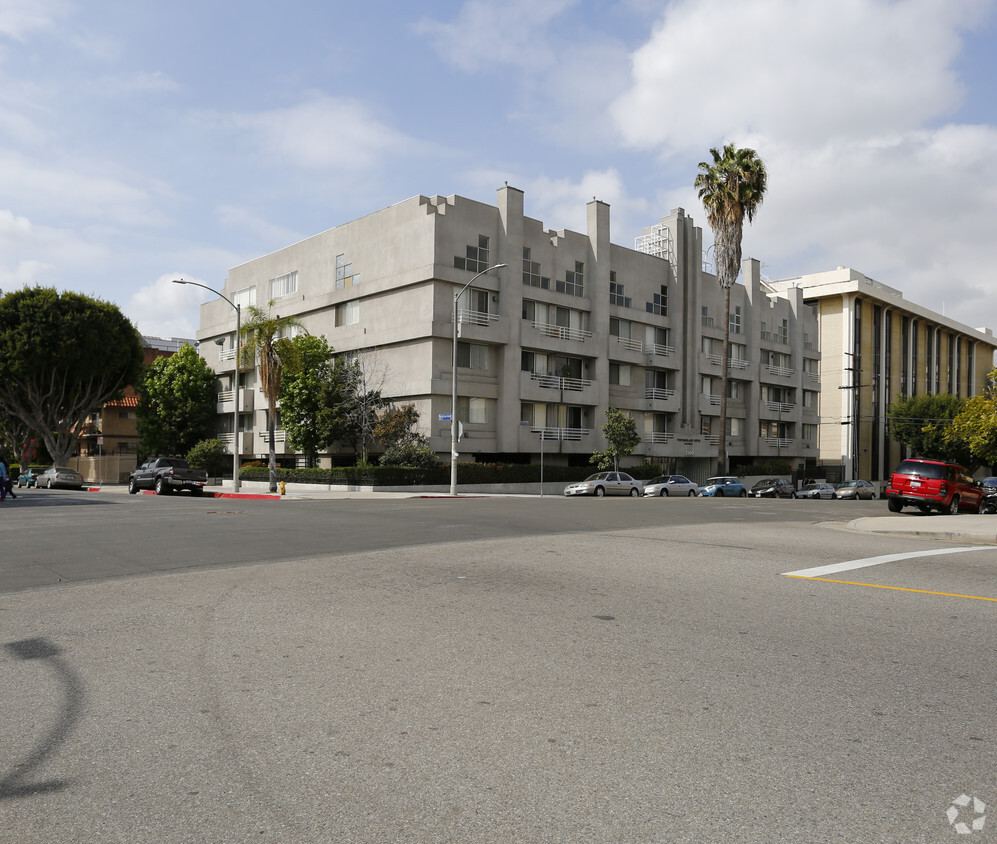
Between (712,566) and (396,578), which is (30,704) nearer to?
(396,578)

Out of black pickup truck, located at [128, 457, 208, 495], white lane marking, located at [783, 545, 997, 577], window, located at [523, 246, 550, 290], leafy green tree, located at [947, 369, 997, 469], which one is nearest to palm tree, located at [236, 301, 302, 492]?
black pickup truck, located at [128, 457, 208, 495]

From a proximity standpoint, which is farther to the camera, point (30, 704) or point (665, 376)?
point (665, 376)

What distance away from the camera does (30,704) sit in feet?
16.7

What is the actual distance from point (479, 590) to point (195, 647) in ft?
11.3

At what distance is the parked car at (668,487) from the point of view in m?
44.4

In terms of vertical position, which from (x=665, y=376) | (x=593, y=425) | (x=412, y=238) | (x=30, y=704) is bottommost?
(x=30, y=704)

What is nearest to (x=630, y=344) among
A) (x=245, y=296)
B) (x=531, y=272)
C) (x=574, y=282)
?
(x=574, y=282)

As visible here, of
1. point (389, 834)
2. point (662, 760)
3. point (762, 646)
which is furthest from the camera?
point (762, 646)

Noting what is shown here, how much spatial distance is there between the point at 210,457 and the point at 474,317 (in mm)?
23346

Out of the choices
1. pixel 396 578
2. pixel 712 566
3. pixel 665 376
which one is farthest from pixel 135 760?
pixel 665 376

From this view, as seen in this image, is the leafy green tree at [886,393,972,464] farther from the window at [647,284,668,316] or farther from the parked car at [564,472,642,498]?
the parked car at [564,472,642,498]

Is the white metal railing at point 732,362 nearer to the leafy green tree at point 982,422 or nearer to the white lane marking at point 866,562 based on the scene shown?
the leafy green tree at point 982,422

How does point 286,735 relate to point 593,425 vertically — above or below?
below

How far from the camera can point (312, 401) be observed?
1816 inches
